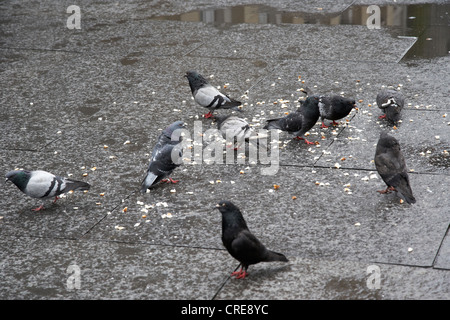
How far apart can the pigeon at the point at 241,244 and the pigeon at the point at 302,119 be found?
8.01 feet

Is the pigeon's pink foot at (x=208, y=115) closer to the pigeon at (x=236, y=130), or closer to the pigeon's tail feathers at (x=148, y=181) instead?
the pigeon at (x=236, y=130)

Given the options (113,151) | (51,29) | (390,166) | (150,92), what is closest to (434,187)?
(390,166)

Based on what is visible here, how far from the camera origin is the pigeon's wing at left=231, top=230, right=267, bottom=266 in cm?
432

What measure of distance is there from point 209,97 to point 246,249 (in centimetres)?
336

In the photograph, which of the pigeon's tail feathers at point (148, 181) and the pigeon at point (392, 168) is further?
the pigeon's tail feathers at point (148, 181)

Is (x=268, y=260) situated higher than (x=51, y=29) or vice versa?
Answer: (x=51, y=29)

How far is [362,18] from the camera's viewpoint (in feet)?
36.5

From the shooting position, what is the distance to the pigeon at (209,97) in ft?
24.2

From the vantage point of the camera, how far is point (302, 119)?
22.0 feet

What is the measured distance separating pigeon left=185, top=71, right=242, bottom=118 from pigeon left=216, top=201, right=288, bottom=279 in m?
3.10

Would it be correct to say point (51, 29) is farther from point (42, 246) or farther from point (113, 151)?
point (42, 246)

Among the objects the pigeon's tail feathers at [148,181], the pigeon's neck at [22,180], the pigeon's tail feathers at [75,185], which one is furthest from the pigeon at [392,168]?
the pigeon's neck at [22,180]

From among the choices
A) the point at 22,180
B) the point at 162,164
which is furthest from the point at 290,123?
the point at 22,180
